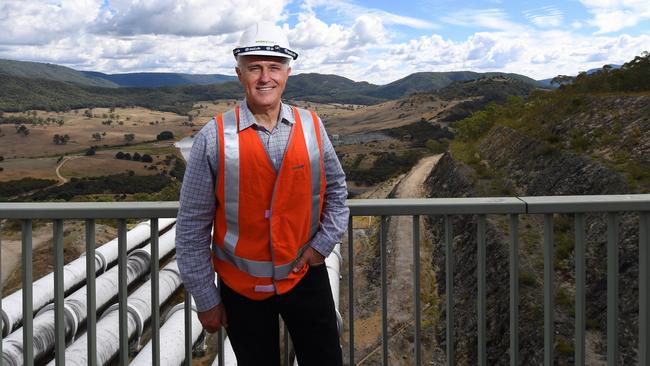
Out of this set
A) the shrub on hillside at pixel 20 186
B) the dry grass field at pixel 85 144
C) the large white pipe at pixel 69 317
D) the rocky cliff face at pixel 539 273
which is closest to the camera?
the large white pipe at pixel 69 317

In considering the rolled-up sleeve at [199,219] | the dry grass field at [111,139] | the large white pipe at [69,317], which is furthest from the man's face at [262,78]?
the dry grass field at [111,139]

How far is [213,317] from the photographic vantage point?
266 cm

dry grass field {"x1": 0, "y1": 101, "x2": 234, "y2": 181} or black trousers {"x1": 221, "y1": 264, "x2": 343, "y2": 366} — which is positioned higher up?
dry grass field {"x1": 0, "y1": 101, "x2": 234, "y2": 181}

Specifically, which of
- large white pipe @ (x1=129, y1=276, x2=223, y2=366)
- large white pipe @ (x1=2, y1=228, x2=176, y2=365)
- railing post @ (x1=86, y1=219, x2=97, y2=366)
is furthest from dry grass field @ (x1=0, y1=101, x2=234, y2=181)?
railing post @ (x1=86, y1=219, x2=97, y2=366)

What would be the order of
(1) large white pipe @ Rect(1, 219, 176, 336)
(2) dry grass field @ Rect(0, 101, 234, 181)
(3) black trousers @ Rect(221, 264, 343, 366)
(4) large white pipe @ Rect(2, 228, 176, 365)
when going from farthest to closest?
(2) dry grass field @ Rect(0, 101, 234, 181), (1) large white pipe @ Rect(1, 219, 176, 336), (4) large white pipe @ Rect(2, 228, 176, 365), (3) black trousers @ Rect(221, 264, 343, 366)

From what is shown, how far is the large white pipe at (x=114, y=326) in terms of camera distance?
12.4m

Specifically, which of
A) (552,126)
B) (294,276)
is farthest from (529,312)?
(552,126)

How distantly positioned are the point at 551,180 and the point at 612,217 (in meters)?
27.5

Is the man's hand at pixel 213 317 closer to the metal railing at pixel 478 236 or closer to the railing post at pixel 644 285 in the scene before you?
the metal railing at pixel 478 236

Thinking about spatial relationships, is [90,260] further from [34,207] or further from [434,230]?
[434,230]

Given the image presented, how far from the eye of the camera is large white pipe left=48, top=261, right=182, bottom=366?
487 inches

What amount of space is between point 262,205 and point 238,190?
124 mm

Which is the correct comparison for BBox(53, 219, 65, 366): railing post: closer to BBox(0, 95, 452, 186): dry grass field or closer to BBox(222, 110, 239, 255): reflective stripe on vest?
BBox(222, 110, 239, 255): reflective stripe on vest

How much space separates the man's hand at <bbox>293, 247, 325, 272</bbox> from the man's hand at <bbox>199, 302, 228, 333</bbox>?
41cm
